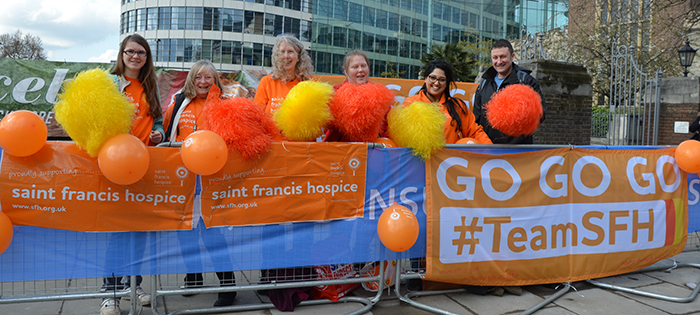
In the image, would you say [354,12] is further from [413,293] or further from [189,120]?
[413,293]

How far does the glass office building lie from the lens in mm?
35438

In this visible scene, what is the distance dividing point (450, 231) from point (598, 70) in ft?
65.6

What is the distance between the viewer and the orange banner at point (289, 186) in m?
3.12

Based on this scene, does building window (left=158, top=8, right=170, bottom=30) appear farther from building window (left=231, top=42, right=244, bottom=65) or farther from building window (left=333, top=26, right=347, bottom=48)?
building window (left=333, top=26, right=347, bottom=48)

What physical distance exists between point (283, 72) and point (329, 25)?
32.2m

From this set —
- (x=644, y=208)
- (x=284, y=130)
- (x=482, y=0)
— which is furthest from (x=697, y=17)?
(x=482, y=0)

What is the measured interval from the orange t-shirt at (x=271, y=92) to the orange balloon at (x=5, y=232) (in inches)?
76.5

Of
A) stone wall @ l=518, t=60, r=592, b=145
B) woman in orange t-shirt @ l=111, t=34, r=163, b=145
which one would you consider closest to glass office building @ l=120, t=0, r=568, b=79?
stone wall @ l=518, t=60, r=592, b=145

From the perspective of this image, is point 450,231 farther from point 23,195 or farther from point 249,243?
point 23,195

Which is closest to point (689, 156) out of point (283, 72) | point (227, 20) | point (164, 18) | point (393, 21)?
point (283, 72)

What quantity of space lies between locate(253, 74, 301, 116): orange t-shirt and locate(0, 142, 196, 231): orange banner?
105cm

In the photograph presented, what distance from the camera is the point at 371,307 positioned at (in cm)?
345

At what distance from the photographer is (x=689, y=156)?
13.6 feet

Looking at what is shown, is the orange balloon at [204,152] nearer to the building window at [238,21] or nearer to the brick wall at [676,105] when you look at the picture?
the brick wall at [676,105]
